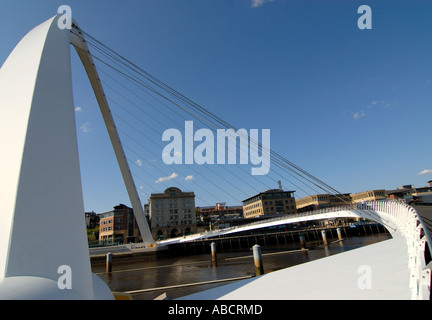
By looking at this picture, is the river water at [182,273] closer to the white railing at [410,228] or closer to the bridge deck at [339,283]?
the white railing at [410,228]

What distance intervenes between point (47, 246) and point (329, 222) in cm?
6675

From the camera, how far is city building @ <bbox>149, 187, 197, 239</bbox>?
188ft

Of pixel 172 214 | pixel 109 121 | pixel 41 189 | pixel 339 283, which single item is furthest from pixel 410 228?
pixel 172 214

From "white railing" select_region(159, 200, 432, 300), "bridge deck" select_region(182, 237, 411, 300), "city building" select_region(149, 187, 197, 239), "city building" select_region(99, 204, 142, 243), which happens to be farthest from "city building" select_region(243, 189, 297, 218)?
"bridge deck" select_region(182, 237, 411, 300)

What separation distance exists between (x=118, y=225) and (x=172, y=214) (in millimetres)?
13067

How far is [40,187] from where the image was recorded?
3533 millimetres

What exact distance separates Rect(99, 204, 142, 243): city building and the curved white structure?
53561 mm

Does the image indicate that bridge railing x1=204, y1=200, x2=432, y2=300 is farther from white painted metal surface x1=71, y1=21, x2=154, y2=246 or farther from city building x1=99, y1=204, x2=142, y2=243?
city building x1=99, y1=204, x2=142, y2=243

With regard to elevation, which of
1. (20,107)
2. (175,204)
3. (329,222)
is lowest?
(329,222)

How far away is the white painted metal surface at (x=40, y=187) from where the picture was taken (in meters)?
3.00
